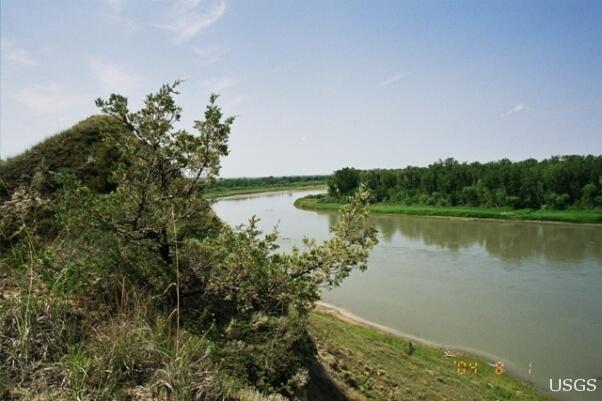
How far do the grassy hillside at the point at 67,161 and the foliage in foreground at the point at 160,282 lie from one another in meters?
1.61

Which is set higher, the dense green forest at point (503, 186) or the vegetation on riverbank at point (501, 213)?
the dense green forest at point (503, 186)

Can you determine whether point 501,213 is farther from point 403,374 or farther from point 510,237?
point 403,374

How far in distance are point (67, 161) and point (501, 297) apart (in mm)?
20605

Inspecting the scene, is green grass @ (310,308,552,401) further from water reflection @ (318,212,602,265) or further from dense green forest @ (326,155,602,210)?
dense green forest @ (326,155,602,210)

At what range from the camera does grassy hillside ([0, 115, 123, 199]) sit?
659cm

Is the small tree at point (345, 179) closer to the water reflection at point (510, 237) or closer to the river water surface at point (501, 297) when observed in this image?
the water reflection at point (510, 237)

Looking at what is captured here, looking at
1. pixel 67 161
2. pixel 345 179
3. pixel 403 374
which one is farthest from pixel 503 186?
pixel 67 161

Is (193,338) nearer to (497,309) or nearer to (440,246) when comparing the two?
(497,309)

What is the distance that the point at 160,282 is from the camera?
13.9 ft

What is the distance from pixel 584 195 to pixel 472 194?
1430cm

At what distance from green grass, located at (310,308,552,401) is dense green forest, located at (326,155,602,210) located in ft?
103

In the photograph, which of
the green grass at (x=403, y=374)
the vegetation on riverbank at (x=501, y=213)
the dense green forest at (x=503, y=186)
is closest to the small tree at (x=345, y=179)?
the dense green forest at (x=503, y=186)

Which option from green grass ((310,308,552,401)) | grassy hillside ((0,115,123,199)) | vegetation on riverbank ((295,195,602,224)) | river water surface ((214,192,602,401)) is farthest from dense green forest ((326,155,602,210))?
grassy hillside ((0,115,123,199))

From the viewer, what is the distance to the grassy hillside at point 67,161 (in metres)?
6.59
